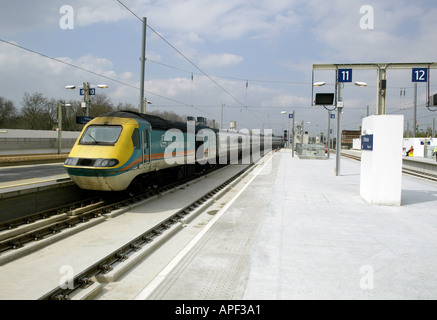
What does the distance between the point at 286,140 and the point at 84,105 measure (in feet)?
190

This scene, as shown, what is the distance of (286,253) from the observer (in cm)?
604

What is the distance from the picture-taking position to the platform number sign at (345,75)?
1542 cm

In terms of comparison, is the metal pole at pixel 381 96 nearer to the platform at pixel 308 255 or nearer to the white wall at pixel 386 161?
the white wall at pixel 386 161

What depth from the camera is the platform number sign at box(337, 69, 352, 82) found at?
15422mm

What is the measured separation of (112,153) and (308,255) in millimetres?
5826

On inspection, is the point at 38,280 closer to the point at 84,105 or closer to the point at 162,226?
the point at 162,226

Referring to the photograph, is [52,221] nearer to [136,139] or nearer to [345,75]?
[136,139]

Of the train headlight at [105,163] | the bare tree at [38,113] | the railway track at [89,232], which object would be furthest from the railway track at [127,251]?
the bare tree at [38,113]

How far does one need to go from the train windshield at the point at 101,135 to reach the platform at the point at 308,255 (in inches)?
150

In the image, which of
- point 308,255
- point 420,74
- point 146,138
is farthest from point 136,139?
point 420,74

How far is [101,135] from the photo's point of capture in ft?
31.1

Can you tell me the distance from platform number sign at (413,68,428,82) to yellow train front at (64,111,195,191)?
10.9 m

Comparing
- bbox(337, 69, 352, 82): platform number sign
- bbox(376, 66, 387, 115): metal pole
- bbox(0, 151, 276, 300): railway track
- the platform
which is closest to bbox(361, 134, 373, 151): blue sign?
bbox(376, 66, 387, 115): metal pole

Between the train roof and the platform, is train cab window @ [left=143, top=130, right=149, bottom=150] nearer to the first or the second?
the train roof
